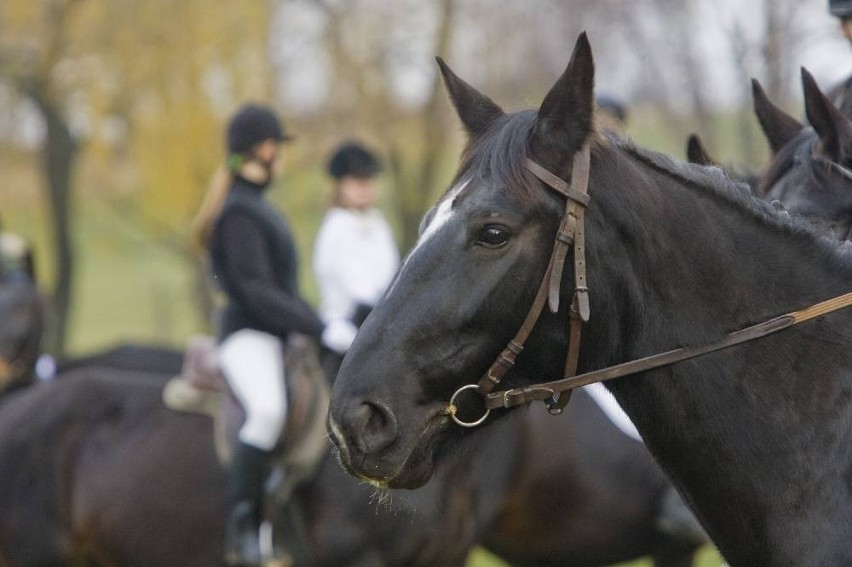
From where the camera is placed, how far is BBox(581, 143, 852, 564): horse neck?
2.96 meters

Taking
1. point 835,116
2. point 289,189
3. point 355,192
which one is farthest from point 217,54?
point 835,116

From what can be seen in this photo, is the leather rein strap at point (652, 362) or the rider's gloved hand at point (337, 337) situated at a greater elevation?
the leather rein strap at point (652, 362)

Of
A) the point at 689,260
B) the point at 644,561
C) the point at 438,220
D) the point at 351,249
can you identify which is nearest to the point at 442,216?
the point at 438,220

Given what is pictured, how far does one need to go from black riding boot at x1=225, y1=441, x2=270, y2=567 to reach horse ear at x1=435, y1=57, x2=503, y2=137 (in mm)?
3478

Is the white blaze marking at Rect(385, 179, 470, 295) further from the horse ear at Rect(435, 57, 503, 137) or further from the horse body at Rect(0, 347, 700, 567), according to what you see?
the horse body at Rect(0, 347, 700, 567)

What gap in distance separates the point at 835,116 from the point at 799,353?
971 millimetres

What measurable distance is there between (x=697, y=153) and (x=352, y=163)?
4000 mm

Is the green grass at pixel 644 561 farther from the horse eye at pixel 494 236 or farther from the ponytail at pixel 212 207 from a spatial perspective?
the horse eye at pixel 494 236

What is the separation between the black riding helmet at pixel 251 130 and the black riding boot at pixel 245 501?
5.32 ft

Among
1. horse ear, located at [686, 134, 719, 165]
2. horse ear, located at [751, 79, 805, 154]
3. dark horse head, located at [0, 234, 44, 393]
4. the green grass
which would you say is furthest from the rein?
dark horse head, located at [0, 234, 44, 393]

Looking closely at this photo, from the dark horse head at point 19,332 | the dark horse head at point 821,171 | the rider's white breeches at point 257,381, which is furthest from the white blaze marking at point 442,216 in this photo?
the dark horse head at point 19,332

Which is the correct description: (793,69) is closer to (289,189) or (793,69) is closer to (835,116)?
(835,116)

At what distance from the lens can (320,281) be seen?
7.19 metres

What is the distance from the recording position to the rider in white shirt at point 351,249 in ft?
22.9
